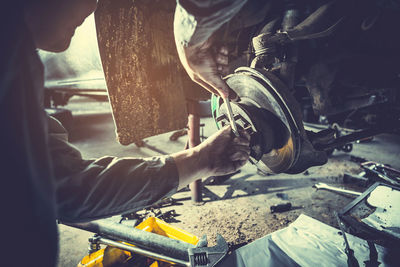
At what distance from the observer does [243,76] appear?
0.94 meters

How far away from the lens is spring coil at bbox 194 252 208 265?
103 cm

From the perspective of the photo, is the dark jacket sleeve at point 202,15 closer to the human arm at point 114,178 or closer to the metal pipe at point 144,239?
the human arm at point 114,178

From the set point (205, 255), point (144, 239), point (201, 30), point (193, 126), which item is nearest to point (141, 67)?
point (193, 126)

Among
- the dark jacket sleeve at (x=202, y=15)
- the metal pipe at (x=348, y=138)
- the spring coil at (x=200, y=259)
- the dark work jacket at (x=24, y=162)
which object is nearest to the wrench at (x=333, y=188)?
the metal pipe at (x=348, y=138)

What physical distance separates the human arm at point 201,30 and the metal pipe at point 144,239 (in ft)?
2.73

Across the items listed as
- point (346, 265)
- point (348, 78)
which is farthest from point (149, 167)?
point (348, 78)

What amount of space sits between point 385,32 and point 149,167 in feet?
5.40

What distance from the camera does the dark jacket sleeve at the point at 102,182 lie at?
2.04 ft

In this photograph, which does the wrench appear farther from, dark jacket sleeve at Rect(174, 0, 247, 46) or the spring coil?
dark jacket sleeve at Rect(174, 0, 247, 46)

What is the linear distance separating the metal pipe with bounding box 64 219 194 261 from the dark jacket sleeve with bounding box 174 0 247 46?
1012mm

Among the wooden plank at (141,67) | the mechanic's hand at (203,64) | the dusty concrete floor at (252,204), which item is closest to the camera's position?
the mechanic's hand at (203,64)

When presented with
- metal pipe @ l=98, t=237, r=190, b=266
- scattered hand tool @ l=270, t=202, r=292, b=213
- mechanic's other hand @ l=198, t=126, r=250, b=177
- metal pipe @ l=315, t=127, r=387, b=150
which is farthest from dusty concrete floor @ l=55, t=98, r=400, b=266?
mechanic's other hand @ l=198, t=126, r=250, b=177

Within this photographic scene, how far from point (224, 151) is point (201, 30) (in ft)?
1.45

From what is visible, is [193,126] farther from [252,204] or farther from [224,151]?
[224,151]
